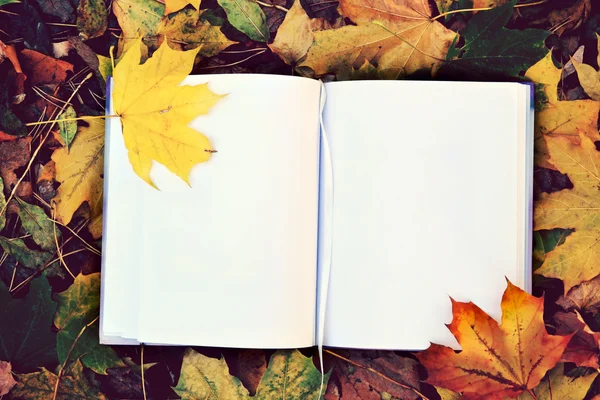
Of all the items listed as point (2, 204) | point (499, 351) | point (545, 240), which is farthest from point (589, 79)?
point (2, 204)

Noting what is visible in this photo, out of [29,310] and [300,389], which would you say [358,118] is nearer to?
[300,389]

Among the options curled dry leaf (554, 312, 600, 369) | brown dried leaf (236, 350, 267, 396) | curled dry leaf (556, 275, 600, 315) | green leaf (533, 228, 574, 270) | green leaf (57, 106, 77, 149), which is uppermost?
green leaf (57, 106, 77, 149)

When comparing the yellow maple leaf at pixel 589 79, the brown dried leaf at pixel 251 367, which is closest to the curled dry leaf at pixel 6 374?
the brown dried leaf at pixel 251 367

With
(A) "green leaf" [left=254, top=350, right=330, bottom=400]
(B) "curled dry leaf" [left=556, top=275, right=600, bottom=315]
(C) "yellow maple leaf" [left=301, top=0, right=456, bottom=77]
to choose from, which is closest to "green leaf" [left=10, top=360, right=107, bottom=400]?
(A) "green leaf" [left=254, top=350, right=330, bottom=400]

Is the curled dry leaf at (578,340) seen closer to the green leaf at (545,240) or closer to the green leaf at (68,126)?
the green leaf at (545,240)

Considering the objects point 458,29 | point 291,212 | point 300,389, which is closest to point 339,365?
point 300,389

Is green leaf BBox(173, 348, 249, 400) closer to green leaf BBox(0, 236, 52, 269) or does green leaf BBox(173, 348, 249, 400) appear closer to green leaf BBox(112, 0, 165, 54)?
green leaf BBox(0, 236, 52, 269)

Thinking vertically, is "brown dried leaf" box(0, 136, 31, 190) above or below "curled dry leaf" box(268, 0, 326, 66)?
below

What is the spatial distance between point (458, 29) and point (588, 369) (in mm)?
387

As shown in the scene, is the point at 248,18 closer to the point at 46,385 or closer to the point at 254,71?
the point at 254,71

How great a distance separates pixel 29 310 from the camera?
658 mm

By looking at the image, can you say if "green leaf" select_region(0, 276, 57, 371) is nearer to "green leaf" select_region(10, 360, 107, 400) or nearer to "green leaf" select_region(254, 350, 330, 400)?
"green leaf" select_region(10, 360, 107, 400)

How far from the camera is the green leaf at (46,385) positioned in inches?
25.8

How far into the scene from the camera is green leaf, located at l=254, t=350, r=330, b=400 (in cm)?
64
